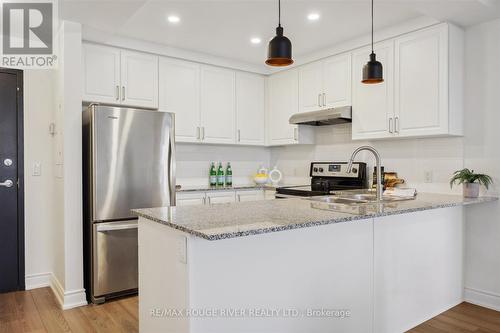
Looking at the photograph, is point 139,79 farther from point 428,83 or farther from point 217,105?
point 428,83

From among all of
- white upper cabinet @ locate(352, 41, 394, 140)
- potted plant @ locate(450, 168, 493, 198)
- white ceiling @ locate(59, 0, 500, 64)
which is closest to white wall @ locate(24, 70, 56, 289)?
white ceiling @ locate(59, 0, 500, 64)

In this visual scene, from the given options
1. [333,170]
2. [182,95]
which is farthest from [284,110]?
[182,95]

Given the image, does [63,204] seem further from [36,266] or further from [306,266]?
[306,266]

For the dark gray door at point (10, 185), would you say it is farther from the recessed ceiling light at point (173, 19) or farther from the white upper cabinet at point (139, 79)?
the recessed ceiling light at point (173, 19)

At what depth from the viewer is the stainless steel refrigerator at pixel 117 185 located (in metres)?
2.98

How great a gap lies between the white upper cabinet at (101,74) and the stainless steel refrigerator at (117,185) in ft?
0.87

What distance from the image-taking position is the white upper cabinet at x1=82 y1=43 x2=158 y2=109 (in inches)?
132

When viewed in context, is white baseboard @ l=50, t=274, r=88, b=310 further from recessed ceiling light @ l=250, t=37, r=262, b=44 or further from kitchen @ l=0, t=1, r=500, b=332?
recessed ceiling light @ l=250, t=37, r=262, b=44

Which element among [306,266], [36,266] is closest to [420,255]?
[306,266]

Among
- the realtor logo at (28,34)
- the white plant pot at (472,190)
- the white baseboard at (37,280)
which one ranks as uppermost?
the realtor logo at (28,34)

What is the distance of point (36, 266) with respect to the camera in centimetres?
347

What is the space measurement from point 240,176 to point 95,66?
2194 mm

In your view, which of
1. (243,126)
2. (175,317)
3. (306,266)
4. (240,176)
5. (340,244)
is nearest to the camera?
(175,317)

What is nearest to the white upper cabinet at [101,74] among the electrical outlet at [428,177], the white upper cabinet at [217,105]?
the white upper cabinet at [217,105]
